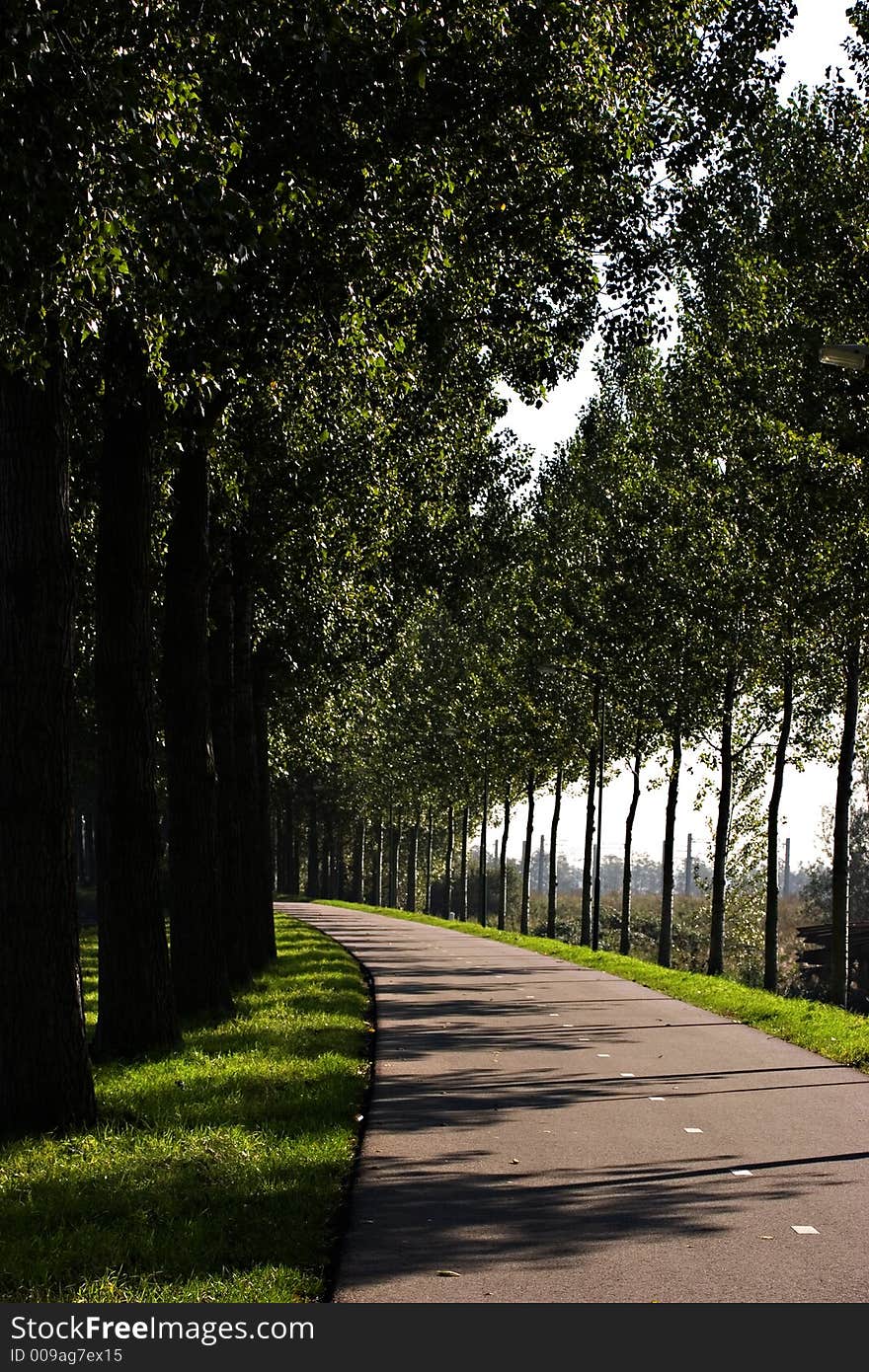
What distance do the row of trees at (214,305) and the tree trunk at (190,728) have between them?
0.04 metres

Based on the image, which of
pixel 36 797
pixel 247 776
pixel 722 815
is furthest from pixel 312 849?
pixel 36 797

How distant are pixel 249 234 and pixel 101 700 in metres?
4.59

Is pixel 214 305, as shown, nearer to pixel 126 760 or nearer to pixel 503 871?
pixel 126 760

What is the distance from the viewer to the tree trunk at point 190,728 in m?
14.7

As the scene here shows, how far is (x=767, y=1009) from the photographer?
19016 mm

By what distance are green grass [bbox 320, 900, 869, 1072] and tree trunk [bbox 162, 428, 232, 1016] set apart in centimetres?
688

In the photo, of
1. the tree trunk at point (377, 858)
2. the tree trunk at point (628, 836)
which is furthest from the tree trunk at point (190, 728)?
the tree trunk at point (377, 858)

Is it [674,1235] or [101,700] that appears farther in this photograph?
[101,700]

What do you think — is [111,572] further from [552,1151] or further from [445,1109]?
[552,1151]

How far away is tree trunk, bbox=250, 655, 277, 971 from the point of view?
2292 cm

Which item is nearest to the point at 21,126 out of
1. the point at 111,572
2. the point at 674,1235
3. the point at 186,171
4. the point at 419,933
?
the point at 186,171

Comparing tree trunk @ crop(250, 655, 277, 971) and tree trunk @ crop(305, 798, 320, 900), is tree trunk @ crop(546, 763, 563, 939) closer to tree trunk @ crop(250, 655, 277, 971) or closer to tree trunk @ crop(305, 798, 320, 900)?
tree trunk @ crop(250, 655, 277, 971)

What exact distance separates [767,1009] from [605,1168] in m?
10.9

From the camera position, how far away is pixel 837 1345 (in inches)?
211
